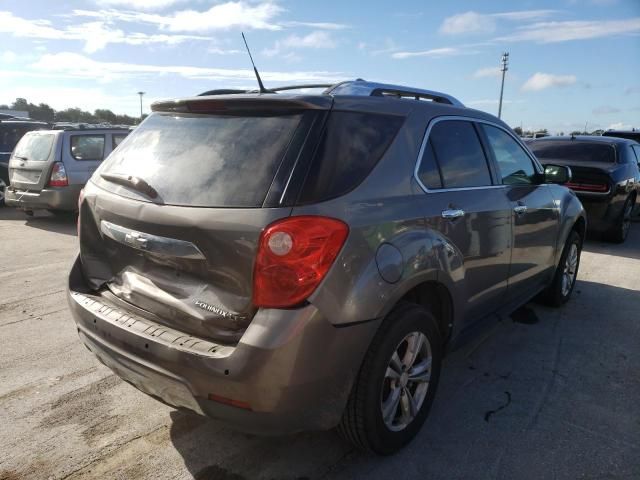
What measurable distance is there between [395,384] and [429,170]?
1152mm

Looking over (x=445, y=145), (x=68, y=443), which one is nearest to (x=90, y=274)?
(x=68, y=443)

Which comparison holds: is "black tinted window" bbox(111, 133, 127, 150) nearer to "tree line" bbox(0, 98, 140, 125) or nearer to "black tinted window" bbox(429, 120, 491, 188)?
"black tinted window" bbox(429, 120, 491, 188)

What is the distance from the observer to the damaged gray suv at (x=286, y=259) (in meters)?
2.09

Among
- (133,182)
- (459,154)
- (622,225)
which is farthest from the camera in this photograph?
(622,225)

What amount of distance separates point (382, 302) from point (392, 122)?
96cm

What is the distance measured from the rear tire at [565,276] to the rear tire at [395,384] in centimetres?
246

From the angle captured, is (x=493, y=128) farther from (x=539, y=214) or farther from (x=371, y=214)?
(x=371, y=214)

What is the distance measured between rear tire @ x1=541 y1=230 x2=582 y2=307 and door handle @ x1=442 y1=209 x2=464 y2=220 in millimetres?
2299

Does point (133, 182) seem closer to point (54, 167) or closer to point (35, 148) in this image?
point (54, 167)

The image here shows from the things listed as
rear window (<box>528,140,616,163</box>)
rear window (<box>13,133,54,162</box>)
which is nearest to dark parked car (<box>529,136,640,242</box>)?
rear window (<box>528,140,616,163</box>)

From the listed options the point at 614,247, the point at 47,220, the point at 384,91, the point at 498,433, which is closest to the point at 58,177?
the point at 47,220

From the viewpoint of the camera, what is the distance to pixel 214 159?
2.40 meters

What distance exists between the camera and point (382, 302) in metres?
2.30

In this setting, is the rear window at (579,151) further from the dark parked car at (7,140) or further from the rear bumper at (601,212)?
the dark parked car at (7,140)
